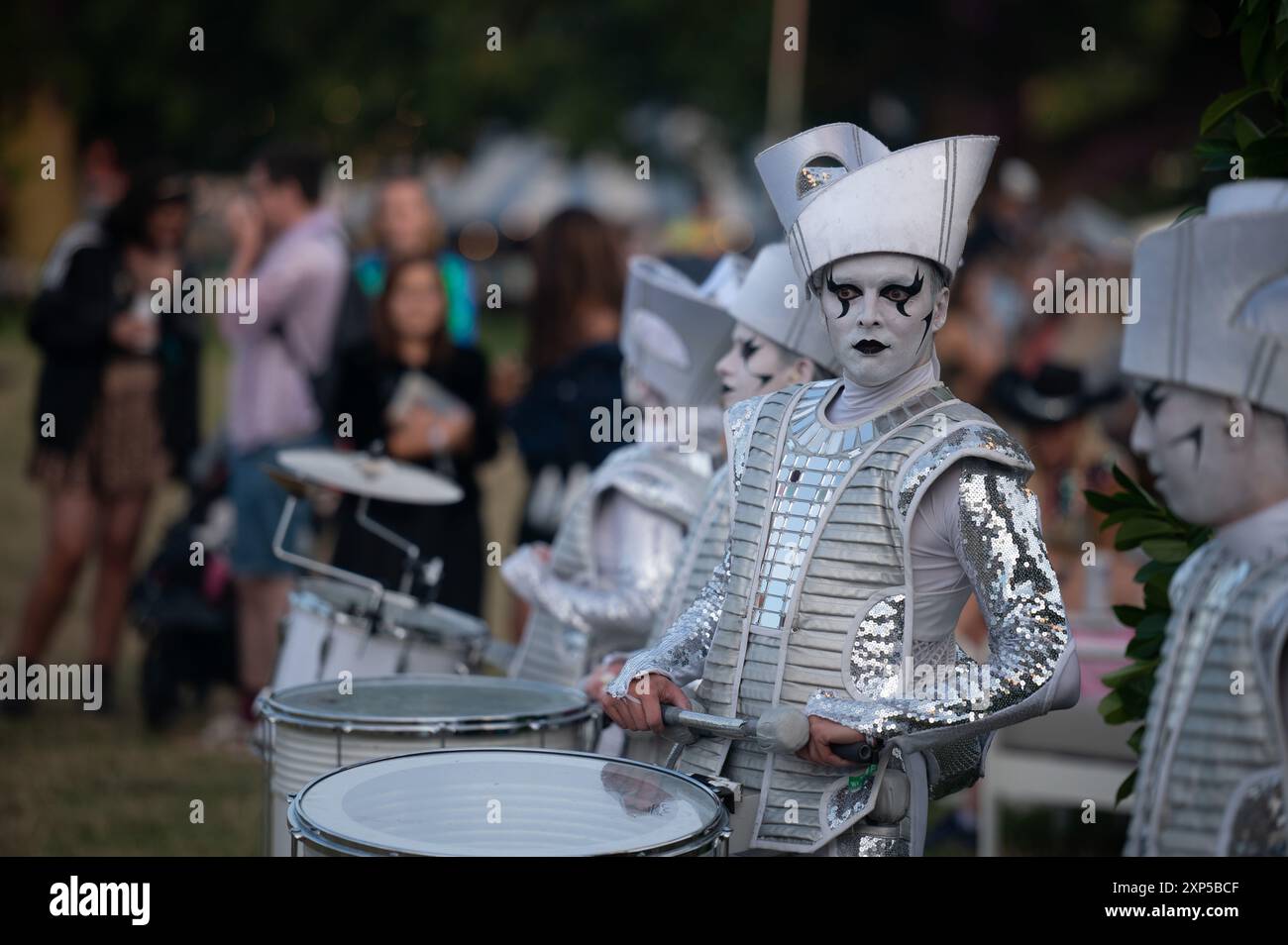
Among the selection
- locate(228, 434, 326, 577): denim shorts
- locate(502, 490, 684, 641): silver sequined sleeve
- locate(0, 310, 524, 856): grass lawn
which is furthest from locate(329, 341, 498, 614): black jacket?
locate(502, 490, 684, 641): silver sequined sleeve

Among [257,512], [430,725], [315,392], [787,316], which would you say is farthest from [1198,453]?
[257,512]

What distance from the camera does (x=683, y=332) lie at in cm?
416

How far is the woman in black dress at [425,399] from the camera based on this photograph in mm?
6660

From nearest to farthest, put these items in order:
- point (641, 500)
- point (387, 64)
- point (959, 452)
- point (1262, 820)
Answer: point (1262, 820) → point (959, 452) → point (641, 500) → point (387, 64)

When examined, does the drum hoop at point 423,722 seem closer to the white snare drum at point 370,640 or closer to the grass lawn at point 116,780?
the white snare drum at point 370,640

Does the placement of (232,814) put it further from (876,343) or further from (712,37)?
(712,37)

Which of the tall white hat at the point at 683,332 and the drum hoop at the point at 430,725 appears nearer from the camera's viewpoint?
the drum hoop at the point at 430,725

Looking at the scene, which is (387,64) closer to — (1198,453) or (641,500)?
(641,500)

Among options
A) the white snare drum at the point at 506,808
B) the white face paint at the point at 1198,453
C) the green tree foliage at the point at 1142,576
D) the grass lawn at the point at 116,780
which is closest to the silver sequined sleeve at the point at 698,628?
the white snare drum at the point at 506,808

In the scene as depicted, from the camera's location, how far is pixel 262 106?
23.4 m

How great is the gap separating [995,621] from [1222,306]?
69cm

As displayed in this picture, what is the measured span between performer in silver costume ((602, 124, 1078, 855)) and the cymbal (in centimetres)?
196

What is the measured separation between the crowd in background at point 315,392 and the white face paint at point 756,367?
2.86m

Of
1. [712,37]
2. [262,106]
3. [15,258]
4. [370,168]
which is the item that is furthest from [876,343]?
[15,258]
